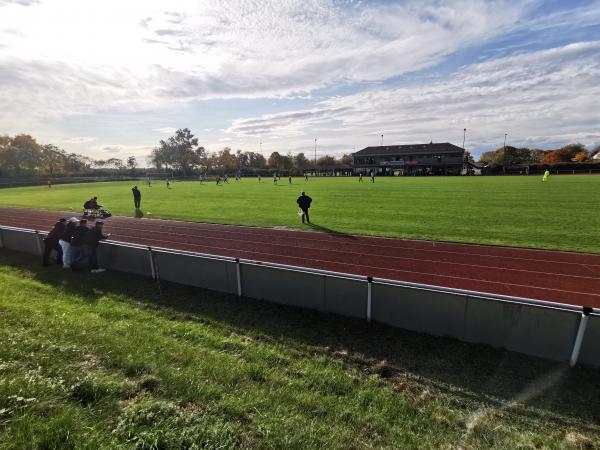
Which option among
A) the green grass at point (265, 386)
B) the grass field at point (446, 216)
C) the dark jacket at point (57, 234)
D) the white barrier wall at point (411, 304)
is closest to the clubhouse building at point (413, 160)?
the grass field at point (446, 216)

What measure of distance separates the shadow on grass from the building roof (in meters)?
83.2

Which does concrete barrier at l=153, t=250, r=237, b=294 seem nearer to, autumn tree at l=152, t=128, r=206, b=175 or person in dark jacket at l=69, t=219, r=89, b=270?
person in dark jacket at l=69, t=219, r=89, b=270

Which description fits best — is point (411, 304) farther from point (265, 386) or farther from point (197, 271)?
point (197, 271)

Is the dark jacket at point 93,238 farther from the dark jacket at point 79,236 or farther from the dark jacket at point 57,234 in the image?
the dark jacket at point 57,234

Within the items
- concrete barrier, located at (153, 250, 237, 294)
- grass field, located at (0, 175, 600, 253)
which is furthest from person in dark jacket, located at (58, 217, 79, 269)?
grass field, located at (0, 175, 600, 253)

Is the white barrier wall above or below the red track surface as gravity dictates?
above

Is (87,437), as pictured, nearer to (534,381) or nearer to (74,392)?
(74,392)

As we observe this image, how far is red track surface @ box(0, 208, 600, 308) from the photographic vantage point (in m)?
Answer: 8.97

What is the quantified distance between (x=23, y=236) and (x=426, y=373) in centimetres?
1350

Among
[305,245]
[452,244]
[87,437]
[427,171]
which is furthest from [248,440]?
[427,171]

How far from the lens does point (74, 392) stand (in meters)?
4.11

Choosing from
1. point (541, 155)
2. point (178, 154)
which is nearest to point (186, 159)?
point (178, 154)

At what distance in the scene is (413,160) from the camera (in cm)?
8362

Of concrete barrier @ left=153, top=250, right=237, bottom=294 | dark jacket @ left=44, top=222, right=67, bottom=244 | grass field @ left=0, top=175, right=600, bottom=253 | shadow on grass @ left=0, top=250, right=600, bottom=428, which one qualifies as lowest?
grass field @ left=0, top=175, right=600, bottom=253
